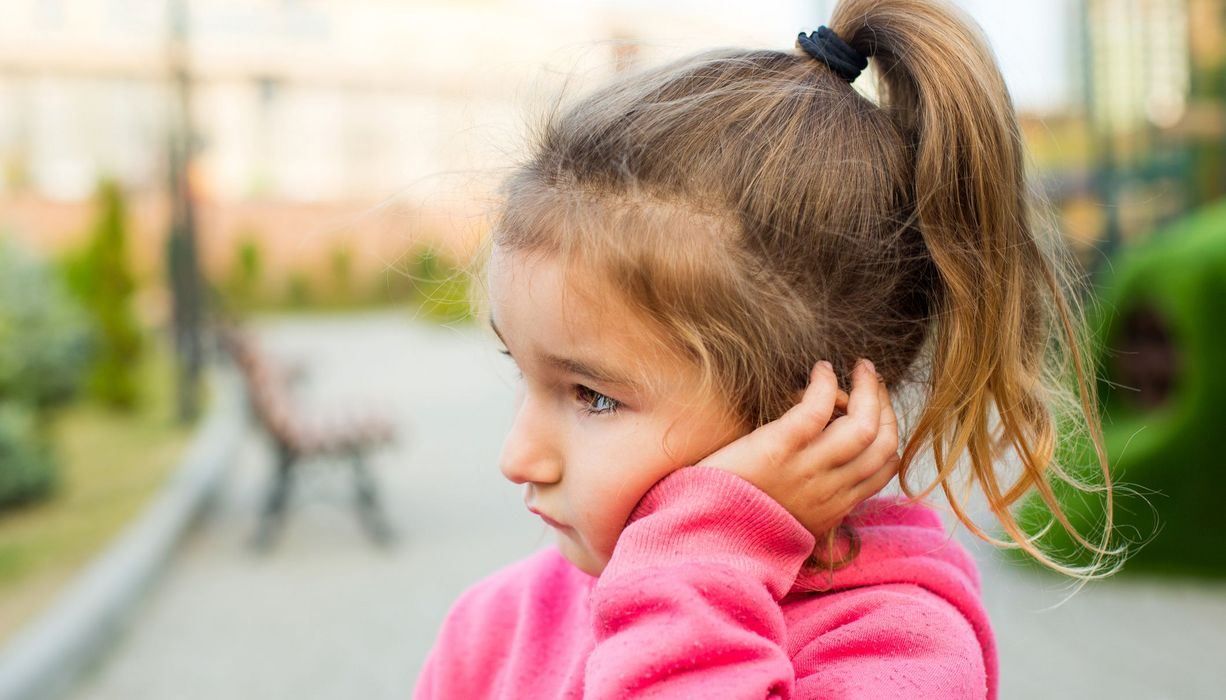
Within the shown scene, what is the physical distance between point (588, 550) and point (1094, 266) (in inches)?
286

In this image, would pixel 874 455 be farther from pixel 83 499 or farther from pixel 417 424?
pixel 417 424

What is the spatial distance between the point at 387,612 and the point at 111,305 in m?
7.27

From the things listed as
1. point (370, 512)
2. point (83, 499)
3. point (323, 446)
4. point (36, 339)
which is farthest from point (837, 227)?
point (36, 339)

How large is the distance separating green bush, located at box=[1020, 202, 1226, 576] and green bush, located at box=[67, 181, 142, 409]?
351 inches

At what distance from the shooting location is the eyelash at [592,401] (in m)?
1.26

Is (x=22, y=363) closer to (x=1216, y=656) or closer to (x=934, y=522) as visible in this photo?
(x=1216, y=656)

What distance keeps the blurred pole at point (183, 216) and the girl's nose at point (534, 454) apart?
33.5 ft

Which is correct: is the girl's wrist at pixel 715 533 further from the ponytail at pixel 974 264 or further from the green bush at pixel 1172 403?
the green bush at pixel 1172 403

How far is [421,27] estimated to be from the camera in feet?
107

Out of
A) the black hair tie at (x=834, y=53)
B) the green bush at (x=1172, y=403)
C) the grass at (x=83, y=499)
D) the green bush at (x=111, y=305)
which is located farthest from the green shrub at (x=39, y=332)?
the black hair tie at (x=834, y=53)

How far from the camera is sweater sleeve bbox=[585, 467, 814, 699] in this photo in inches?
45.9

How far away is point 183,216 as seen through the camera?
12.2 metres

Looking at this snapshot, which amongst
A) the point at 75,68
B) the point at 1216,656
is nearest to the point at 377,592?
the point at 1216,656

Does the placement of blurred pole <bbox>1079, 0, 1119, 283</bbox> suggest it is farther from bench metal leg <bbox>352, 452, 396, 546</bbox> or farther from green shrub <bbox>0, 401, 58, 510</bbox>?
green shrub <bbox>0, 401, 58, 510</bbox>
